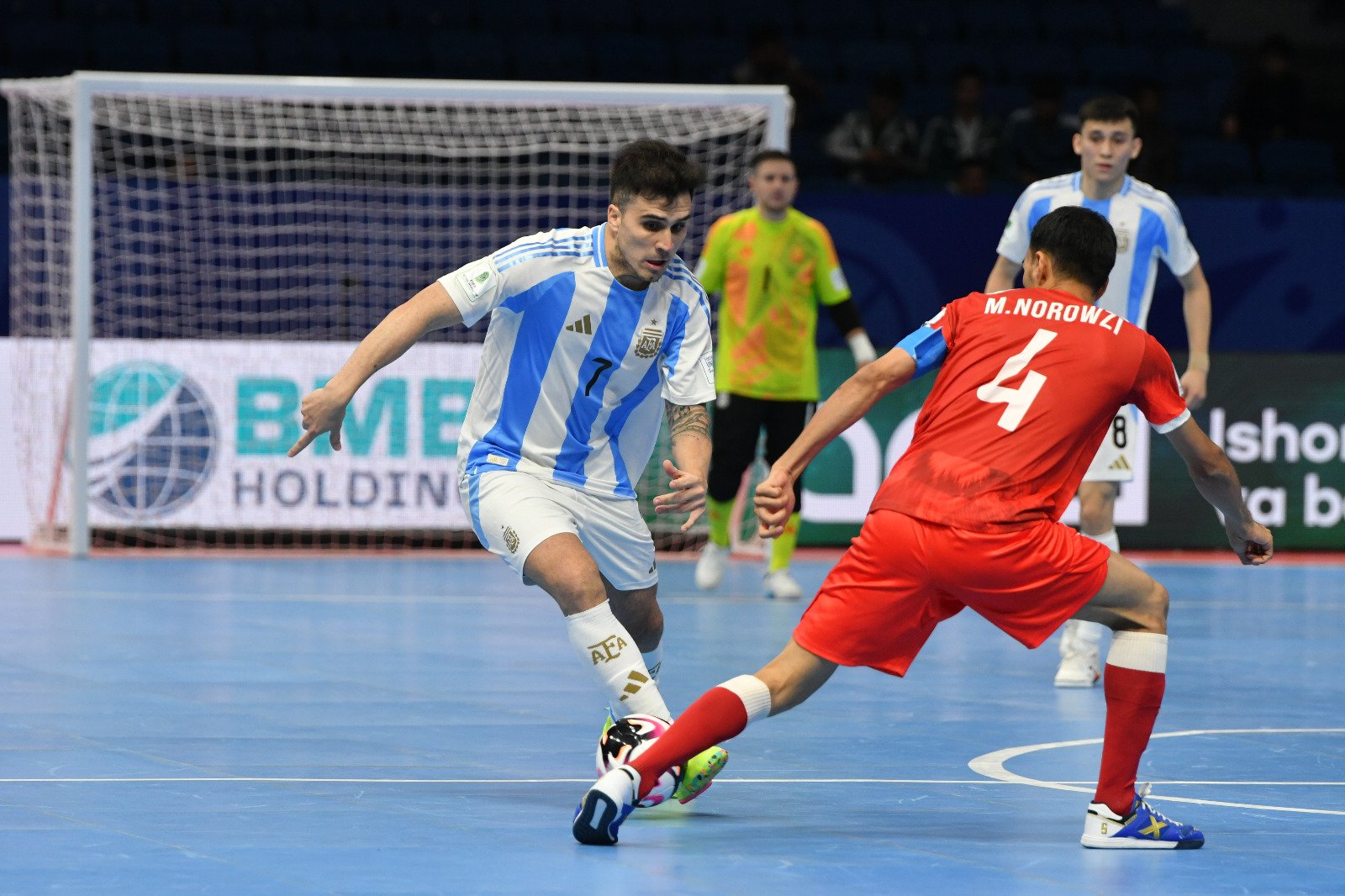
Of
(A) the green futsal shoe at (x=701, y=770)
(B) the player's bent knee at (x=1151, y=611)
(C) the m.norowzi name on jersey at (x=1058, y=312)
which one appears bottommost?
(A) the green futsal shoe at (x=701, y=770)

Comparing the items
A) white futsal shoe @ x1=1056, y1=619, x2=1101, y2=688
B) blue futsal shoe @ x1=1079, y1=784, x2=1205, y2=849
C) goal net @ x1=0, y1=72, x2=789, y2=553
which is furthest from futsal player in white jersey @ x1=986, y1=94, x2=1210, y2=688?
goal net @ x1=0, y1=72, x2=789, y2=553

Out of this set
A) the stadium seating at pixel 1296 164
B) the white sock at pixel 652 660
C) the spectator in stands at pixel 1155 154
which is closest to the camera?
the white sock at pixel 652 660

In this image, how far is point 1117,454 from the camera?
7660 mm

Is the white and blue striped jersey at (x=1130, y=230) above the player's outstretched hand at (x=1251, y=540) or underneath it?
above

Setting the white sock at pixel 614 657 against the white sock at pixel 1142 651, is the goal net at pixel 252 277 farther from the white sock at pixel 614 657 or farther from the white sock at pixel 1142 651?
the white sock at pixel 1142 651

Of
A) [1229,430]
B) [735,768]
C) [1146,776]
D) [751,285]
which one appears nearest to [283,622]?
[751,285]

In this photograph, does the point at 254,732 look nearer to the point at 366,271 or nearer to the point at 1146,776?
the point at 1146,776

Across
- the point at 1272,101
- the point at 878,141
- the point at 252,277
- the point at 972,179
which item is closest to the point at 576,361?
the point at 252,277

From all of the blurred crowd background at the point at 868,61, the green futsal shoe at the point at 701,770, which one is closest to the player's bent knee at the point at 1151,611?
the green futsal shoe at the point at 701,770

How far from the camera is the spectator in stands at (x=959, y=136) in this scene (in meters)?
15.0

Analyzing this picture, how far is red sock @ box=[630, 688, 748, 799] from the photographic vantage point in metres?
4.50

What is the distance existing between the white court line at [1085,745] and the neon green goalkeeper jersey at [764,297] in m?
Result: 4.38

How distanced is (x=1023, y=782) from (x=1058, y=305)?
1527mm

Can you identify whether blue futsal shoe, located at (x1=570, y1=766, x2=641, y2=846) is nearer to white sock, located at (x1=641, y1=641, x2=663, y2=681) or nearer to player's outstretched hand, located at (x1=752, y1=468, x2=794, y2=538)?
player's outstretched hand, located at (x1=752, y1=468, x2=794, y2=538)
